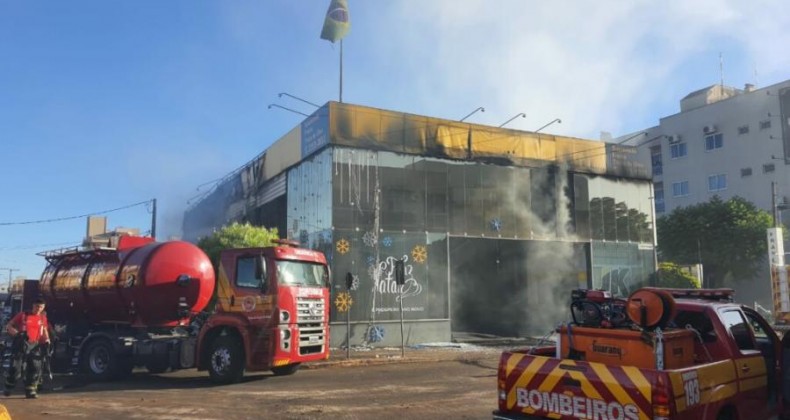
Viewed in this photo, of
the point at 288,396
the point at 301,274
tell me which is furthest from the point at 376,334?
the point at 288,396

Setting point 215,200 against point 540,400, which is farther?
point 215,200

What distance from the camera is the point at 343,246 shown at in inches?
799

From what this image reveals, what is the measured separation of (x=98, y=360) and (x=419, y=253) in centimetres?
1113

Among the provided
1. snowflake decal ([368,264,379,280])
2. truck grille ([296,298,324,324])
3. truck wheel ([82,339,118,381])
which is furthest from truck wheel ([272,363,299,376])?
snowflake decal ([368,264,379,280])

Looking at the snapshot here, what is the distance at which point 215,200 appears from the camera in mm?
34062

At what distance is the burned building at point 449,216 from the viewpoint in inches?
816

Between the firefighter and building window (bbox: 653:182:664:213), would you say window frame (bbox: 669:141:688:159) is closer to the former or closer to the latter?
building window (bbox: 653:182:664:213)

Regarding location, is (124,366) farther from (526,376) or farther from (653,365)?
(653,365)

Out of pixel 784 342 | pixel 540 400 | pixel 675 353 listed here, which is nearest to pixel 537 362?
pixel 540 400

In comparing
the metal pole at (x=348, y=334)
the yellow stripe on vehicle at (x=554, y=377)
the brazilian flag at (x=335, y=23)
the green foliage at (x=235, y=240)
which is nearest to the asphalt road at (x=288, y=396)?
the metal pole at (x=348, y=334)

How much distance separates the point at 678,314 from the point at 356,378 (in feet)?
27.7

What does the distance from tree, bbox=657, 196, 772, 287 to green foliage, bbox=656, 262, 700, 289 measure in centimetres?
1552

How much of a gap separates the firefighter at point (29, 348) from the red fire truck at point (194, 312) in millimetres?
2067

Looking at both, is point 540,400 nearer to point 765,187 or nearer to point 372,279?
point 372,279
